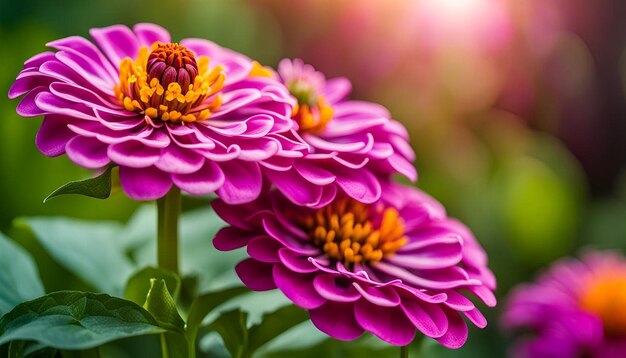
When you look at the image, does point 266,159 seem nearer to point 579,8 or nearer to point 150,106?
point 150,106

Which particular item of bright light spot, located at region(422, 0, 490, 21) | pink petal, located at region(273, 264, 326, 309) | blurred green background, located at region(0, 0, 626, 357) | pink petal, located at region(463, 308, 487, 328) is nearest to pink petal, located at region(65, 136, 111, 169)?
pink petal, located at region(273, 264, 326, 309)

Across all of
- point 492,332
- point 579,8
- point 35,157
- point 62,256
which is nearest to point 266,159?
point 62,256

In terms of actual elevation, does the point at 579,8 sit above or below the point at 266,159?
below

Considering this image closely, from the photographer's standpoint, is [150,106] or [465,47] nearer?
[150,106]

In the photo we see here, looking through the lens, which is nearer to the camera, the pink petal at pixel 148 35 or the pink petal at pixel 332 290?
the pink petal at pixel 332 290

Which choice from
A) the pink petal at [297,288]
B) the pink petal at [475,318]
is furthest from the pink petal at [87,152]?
the pink petal at [475,318]

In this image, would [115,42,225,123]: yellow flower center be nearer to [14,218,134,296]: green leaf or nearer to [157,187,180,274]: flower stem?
[157,187,180,274]: flower stem

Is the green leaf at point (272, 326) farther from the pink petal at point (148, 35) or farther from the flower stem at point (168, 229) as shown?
the pink petal at point (148, 35)
